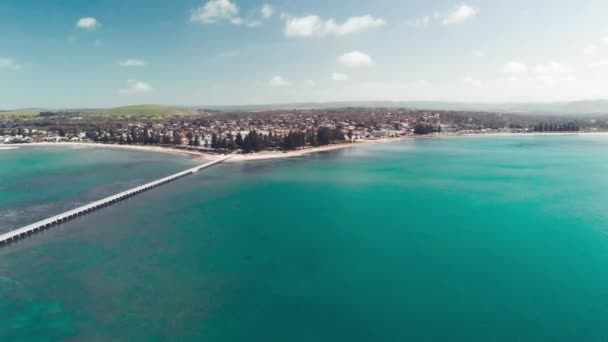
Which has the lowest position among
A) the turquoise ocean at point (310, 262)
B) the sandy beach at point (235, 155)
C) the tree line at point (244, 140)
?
the turquoise ocean at point (310, 262)

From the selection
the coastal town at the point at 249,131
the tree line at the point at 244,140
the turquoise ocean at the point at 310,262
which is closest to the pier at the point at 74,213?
the turquoise ocean at the point at 310,262

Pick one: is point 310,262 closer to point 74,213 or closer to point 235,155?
point 74,213

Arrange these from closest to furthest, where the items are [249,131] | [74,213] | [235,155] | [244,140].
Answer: [74,213] < [235,155] < [244,140] < [249,131]

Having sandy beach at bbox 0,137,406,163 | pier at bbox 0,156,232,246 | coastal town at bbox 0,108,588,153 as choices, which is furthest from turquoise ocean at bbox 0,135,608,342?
coastal town at bbox 0,108,588,153

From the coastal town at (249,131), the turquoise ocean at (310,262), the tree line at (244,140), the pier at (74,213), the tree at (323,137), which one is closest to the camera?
the turquoise ocean at (310,262)

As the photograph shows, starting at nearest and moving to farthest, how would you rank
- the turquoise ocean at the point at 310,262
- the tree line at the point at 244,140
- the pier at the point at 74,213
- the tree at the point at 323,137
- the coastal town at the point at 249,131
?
the turquoise ocean at the point at 310,262
the pier at the point at 74,213
the tree line at the point at 244,140
the coastal town at the point at 249,131
the tree at the point at 323,137

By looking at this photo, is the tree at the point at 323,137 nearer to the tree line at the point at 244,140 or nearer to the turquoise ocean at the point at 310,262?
the tree line at the point at 244,140

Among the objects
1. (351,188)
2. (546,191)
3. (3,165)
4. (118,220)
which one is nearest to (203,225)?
(118,220)

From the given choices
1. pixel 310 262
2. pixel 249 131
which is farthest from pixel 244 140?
pixel 310 262

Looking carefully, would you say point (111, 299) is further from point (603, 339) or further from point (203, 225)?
point (603, 339)

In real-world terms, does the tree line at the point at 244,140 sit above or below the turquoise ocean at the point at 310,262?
above
